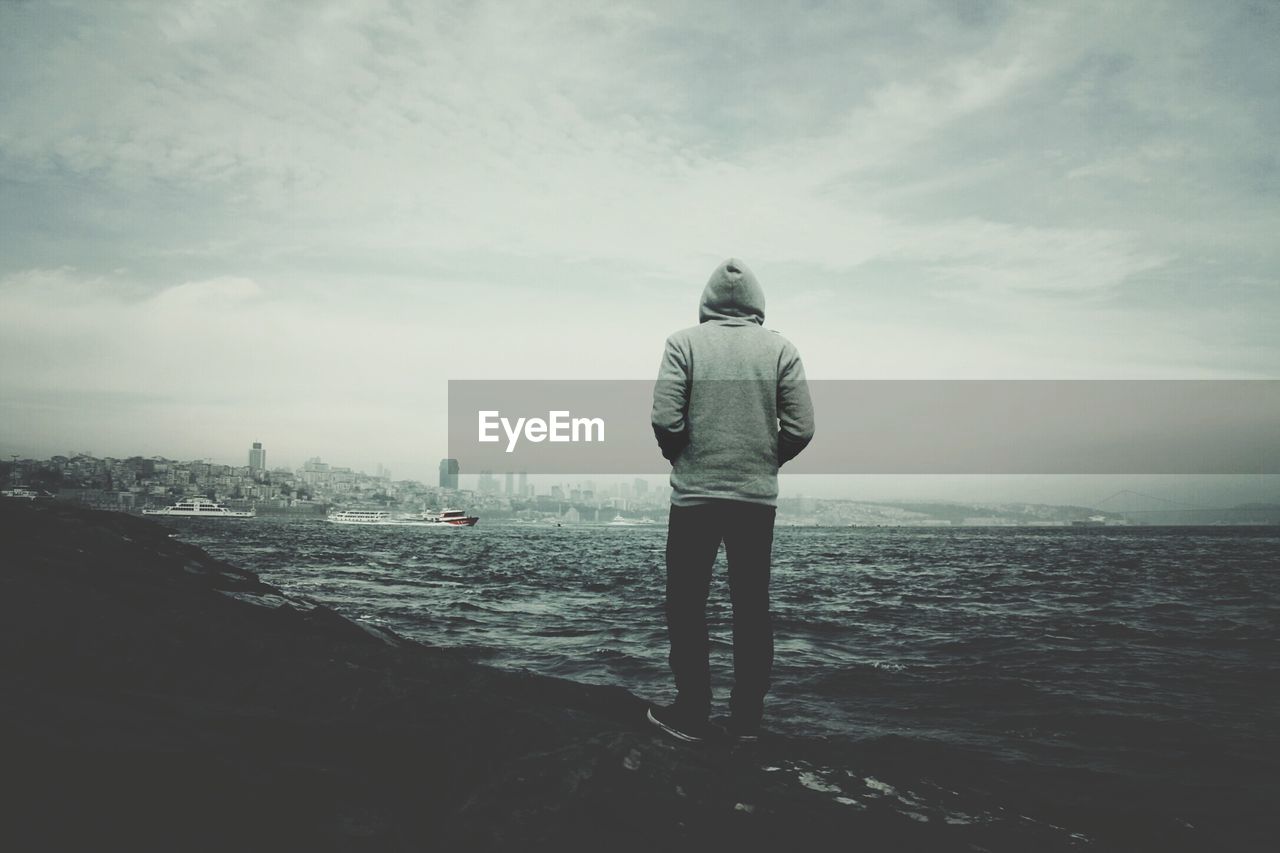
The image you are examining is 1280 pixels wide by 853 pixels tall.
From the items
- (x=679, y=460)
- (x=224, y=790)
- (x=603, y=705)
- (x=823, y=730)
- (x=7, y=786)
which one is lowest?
(x=823, y=730)

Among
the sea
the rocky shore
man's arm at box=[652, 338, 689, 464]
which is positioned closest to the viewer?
the rocky shore

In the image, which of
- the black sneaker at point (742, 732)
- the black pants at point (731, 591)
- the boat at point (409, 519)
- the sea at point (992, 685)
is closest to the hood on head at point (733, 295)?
the black pants at point (731, 591)

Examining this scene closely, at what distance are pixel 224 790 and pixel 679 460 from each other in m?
2.54

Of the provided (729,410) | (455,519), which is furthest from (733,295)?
(455,519)

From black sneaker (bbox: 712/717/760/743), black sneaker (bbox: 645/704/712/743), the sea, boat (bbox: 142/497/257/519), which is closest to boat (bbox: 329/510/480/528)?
boat (bbox: 142/497/257/519)

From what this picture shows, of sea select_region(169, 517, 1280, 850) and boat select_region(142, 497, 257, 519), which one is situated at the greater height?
sea select_region(169, 517, 1280, 850)

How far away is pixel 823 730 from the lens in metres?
5.00

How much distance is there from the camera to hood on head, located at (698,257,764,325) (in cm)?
402

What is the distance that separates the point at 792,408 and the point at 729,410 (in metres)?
0.38

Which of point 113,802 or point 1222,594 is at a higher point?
point 113,802

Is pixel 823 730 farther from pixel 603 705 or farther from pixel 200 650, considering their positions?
pixel 200 650

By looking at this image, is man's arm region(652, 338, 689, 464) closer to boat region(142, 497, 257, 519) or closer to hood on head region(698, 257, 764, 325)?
hood on head region(698, 257, 764, 325)

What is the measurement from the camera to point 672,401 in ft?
12.5

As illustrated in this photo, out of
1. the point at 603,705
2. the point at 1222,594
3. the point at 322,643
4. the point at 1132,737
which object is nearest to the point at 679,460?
the point at 603,705
